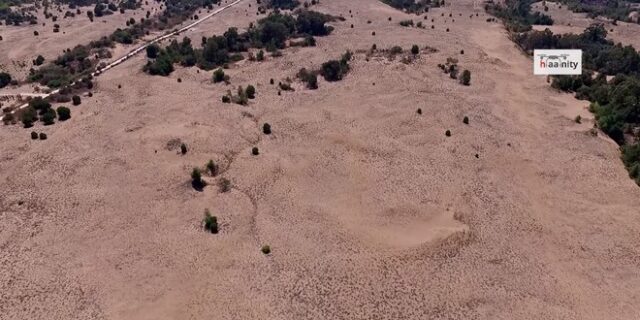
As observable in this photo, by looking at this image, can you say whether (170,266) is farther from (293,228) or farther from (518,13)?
(518,13)

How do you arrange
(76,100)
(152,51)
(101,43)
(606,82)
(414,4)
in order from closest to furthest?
(76,100) → (606,82) → (152,51) → (101,43) → (414,4)

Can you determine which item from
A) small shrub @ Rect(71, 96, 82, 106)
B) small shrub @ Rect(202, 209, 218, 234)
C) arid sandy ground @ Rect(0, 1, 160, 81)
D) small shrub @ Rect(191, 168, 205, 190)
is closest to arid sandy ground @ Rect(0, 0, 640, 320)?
small shrub @ Rect(202, 209, 218, 234)

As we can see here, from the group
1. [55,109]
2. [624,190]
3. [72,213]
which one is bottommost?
[624,190]

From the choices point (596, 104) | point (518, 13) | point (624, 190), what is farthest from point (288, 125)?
point (518, 13)

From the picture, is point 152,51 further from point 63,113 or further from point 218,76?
point 63,113

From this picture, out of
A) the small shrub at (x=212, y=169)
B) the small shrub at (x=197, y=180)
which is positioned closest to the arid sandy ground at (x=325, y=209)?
the small shrub at (x=197, y=180)

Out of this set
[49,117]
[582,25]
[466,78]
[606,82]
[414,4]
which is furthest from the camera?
[414,4]

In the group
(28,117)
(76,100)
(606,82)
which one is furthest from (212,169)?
(606,82)
